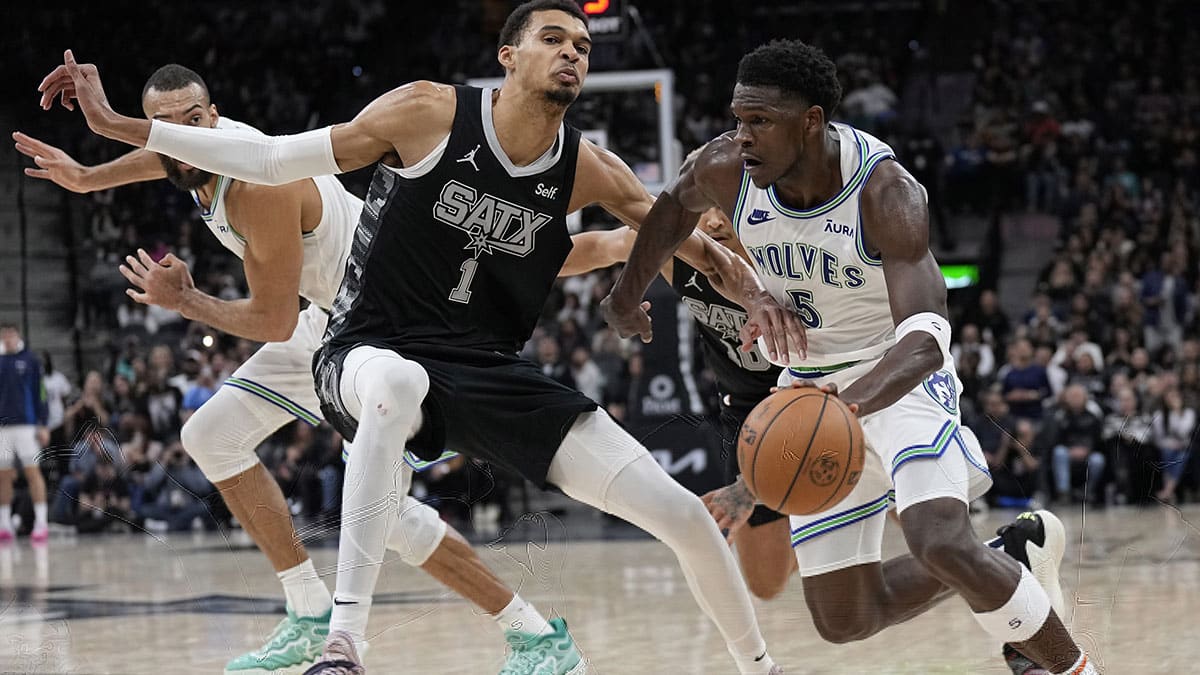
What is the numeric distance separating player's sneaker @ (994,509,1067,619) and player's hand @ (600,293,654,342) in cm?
143

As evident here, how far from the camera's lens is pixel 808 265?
4309 mm

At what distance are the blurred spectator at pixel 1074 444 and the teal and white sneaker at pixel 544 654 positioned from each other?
605 centimetres

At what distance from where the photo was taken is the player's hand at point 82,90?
4.35 meters

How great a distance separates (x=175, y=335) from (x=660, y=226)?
9.61 meters

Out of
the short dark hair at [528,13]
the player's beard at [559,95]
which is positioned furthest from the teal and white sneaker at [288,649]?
the short dark hair at [528,13]

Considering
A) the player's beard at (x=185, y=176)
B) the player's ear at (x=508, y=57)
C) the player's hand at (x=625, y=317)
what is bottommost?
the player's hand at (x=625, y=317)

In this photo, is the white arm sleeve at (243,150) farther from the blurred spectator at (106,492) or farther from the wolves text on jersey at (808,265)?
the blurred spectator at (106,492)

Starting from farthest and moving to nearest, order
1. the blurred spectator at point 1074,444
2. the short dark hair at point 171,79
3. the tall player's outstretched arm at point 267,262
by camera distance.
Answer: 1. the blurred spectator at point 1074,444
2. the short dark hair at point 171,79
3. the tall player's outstretched arm at point 267,262

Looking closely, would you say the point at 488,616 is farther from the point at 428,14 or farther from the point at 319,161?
the point at 428,14

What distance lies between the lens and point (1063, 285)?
1411 centimetres

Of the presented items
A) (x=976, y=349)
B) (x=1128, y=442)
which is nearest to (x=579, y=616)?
(x=1128, y=442)

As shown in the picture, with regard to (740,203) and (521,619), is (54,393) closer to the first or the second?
(521,619)

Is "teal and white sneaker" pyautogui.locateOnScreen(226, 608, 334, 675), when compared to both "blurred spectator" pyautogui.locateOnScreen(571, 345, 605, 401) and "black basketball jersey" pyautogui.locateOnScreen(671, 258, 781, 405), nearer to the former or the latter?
"black basketball jersey" pyautogui.locateOnScreen(671, 258, 781, 405)

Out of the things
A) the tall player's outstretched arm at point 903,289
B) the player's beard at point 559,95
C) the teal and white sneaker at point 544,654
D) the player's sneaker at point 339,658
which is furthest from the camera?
the teal and white sneaker at point 544,654
